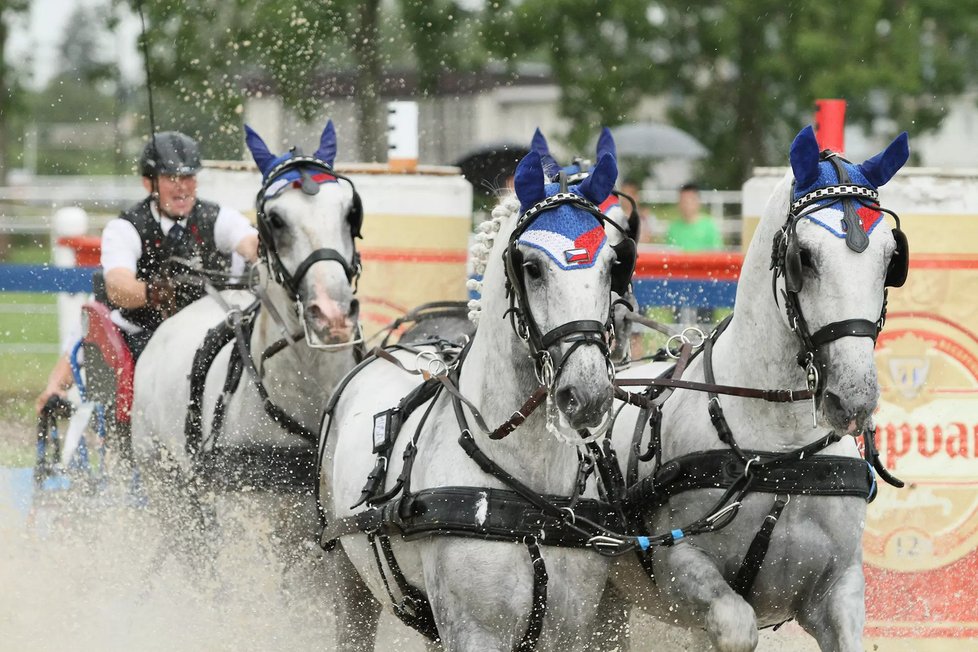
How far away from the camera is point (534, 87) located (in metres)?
39.3

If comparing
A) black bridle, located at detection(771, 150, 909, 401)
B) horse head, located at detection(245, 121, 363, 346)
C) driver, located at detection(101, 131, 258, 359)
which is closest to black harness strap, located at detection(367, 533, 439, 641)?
horse head, located at detection(245, 121, 363, 346)

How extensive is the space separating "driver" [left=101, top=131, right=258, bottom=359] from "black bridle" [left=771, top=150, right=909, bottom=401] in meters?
3.20

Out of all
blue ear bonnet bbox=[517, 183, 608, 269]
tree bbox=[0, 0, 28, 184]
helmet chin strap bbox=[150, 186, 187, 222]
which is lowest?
helmet chin strap bbox=[150, 186, 187, 222]

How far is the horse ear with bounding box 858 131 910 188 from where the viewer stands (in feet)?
12.8

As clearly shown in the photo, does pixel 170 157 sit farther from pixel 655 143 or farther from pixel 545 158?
pixel 655 143

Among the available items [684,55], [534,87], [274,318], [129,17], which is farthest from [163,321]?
[534,87]

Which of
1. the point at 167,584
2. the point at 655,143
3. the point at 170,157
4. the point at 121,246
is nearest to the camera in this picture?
the point at 167,584

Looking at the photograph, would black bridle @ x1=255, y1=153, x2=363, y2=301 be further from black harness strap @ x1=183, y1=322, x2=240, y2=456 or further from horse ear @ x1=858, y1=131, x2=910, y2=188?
horse ear @ x1=858, y1=131, x2=910, y2=188

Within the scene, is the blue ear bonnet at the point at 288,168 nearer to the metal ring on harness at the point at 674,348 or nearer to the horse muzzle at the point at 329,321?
the horse muzzle at the point at 329,321

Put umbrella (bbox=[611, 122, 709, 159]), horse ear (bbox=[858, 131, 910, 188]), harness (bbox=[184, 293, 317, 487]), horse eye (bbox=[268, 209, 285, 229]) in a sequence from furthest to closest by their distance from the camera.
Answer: umbrella (bbox=[611, 122, 709, 159]), harness (bbox=[184, 293, 317, 487]), horse eye (bbox=[268, 209, 285, 229]), horse ear (bbox=[858, 131, 910, 188])

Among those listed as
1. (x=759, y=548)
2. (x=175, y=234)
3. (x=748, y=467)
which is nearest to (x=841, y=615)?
(x=759, y=548)

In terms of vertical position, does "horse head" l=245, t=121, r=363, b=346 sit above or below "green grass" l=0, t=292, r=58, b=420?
above

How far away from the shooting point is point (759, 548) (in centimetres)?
407

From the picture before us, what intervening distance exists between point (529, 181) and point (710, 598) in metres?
1.25
